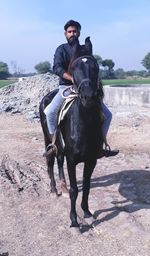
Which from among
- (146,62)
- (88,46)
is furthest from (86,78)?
(146,62)

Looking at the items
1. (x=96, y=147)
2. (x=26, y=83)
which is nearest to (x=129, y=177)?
(x=96, y=147)

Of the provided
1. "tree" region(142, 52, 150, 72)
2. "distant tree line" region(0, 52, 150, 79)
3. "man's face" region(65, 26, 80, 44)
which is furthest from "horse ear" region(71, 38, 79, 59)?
"tree" region(142, 52, 150, 72)

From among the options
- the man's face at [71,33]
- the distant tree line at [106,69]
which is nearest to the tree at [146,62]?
the distant tree line at [106,69]

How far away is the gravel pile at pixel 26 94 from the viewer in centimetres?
1778

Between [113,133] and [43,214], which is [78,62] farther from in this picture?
[113,133]

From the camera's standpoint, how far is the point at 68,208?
612cm

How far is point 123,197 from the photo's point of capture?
6.62 m

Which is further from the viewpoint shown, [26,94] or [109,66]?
[109,66]

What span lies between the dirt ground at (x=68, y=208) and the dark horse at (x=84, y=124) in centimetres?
35

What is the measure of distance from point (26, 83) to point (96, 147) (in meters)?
16.2

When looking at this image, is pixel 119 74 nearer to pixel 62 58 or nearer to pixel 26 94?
pixel 26 94

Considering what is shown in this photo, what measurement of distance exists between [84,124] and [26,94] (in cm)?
1528

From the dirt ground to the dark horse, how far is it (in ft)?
1.14

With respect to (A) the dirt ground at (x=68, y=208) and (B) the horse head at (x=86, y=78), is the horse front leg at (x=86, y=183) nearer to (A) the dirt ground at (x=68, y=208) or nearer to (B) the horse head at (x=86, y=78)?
(A) the dirt ground at (x=68, y=208)
